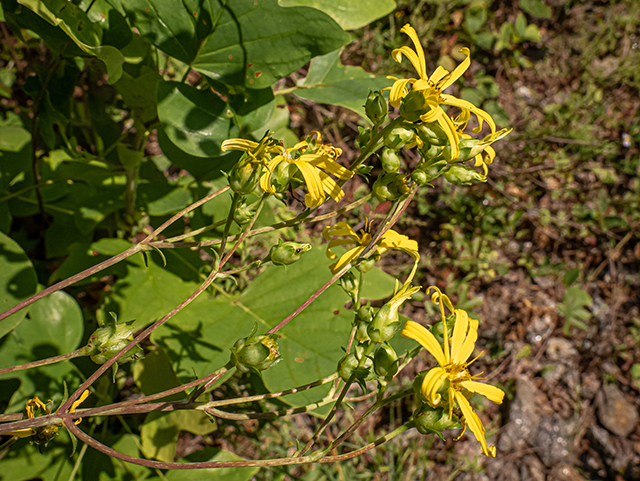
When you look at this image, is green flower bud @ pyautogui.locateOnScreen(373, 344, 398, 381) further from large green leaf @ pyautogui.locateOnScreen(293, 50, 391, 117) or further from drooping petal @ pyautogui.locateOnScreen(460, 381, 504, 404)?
large green leaf @ pyautogui.locateOnScreen(293, 50, 391, 117)

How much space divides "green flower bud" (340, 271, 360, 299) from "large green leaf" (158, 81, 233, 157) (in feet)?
1.97

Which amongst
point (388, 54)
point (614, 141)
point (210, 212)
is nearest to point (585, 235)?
point (614, 141)

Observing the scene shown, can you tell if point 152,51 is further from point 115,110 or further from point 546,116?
point 546,116

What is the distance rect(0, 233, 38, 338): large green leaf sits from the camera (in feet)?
5.05

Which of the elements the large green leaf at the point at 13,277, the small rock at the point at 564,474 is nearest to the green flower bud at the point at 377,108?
the large green leaf at the point at 13,277

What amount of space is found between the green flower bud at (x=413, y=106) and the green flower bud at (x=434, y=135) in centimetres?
3

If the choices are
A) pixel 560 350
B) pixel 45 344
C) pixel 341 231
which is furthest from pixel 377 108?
pixel 560 350

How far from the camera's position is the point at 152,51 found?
171 cm

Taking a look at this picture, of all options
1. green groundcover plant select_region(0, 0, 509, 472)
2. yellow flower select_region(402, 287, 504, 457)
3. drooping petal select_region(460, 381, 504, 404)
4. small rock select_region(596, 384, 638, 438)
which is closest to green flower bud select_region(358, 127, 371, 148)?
green groundcover plant select_region(0, 0, 509, 472)

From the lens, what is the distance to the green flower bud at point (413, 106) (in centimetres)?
108

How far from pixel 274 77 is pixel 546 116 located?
10.8 feet

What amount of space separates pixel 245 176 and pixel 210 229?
0.40 meters

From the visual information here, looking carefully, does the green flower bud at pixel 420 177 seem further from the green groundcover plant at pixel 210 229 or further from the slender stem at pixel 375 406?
the slender stem at pixel 375 406

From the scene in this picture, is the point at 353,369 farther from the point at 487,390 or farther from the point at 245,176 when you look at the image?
the point at 245,176
